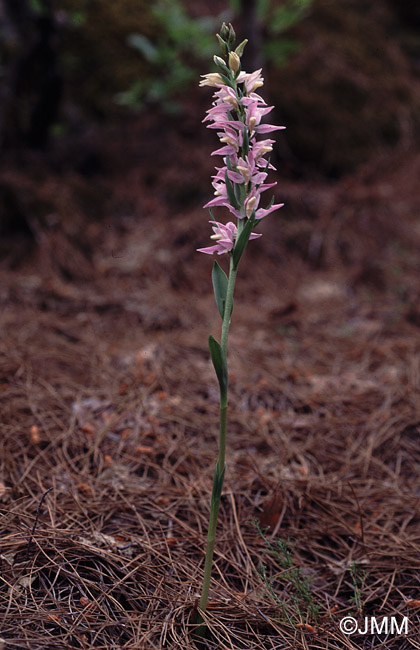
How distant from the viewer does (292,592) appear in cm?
155

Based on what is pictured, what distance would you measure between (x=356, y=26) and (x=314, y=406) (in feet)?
18.0

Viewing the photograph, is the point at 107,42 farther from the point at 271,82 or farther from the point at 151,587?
the point at 151,587

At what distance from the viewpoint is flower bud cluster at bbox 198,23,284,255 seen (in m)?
1.25

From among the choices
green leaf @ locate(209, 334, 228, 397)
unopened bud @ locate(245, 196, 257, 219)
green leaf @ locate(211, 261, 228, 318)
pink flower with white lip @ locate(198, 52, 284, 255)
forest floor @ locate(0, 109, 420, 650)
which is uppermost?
pink flower with white lip @ locate(198, 52, 284, 255)

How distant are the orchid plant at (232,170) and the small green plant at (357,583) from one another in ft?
1.51

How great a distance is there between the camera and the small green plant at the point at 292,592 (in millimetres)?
1425

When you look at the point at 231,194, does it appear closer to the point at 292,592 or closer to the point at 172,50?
the point at 292,592

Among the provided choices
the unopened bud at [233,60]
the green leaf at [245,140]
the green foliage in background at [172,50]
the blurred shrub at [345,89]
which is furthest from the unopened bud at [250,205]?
the blurred shrub at [345,89]

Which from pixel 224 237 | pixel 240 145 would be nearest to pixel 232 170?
pixel 240 145

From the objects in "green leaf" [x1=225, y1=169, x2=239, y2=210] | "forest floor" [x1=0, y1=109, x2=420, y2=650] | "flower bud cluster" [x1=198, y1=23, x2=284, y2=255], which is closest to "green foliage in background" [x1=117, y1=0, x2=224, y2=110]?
"forest floor" [x1=0, y1=109, x2=420, y2=650]

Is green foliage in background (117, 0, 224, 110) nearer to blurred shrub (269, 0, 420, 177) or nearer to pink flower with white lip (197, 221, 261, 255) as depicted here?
blurred shrub (269, 0, 420, 177)

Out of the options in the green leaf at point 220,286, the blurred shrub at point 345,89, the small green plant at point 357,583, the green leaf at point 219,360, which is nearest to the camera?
the green leaf at point 219,360

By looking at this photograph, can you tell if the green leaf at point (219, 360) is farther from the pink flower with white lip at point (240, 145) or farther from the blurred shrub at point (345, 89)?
the blurred shrub at point (345, 89)

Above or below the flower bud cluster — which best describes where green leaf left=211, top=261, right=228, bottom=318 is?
below
